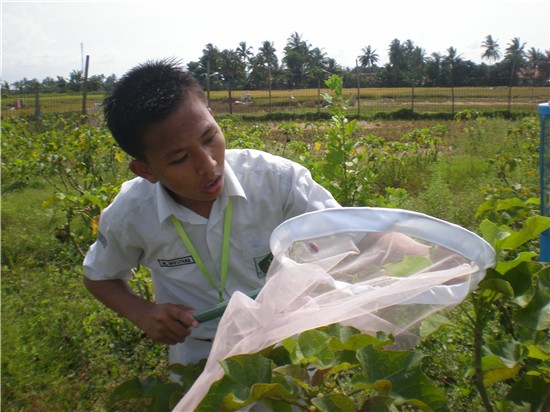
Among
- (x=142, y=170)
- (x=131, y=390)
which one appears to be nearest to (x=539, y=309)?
(x=131, y=390)

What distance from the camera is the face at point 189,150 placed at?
130 centimetres

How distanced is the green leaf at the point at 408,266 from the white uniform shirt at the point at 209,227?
69 centimetres

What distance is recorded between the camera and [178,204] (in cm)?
159

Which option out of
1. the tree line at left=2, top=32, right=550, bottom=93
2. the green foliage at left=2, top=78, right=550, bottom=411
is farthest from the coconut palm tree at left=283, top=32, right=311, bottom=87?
the green foliage at left=2, top=78, right=550, bottom=411

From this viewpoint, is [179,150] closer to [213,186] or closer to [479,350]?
[213,186]

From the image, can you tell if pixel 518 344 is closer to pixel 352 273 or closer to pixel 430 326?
pixel 430 326

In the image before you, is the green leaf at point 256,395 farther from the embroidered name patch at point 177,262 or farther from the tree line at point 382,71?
the tree line at point 382,71

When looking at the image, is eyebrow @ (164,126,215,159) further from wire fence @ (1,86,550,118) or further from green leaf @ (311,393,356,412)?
wire fence @ (1,86,550,118)

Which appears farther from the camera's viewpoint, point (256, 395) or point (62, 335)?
point (62, 335)

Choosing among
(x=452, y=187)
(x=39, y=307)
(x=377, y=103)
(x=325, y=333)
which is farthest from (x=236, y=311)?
(x=377, y=103)

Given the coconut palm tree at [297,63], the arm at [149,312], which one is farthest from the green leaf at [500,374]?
the coconut palm tree at [297,63]

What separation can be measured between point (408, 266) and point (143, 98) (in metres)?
0.80

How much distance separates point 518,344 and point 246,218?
2.94ft

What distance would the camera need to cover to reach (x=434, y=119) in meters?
18.3
